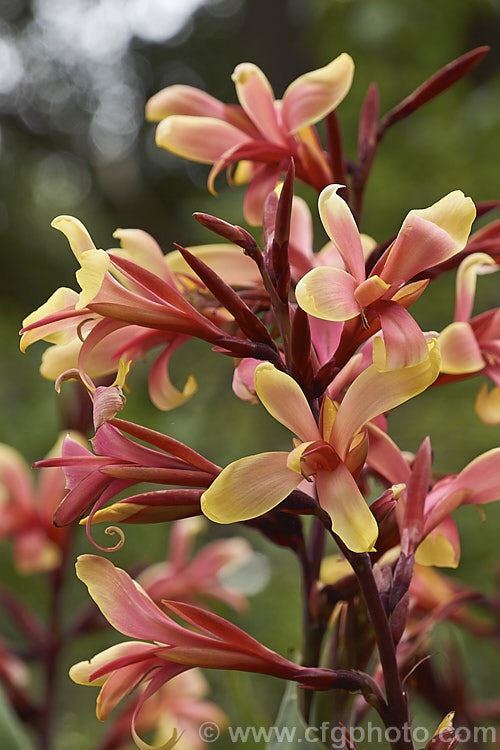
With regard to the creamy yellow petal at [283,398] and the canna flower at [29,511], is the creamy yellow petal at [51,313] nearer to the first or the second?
the creamy yellow petal at [283,398]

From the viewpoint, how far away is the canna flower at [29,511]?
77 centimetres

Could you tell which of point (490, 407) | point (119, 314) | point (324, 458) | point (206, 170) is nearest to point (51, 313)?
point (119, 314)

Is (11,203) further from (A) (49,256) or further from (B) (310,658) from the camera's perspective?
(B) (310,658)

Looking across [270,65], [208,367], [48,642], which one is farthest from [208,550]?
[270,65]

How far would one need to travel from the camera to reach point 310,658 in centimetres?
43

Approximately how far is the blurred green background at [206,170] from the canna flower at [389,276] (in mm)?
351

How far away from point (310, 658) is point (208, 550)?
1.17 feet

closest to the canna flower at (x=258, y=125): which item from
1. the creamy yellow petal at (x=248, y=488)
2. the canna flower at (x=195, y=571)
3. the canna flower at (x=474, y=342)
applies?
the canna flower at (x=474, y=342)

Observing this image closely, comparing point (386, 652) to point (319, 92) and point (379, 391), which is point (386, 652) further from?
point (319, 92)

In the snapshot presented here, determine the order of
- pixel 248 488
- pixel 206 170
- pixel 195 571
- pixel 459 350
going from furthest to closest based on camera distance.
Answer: pixel 206 170
pixel 195 571
pixel 459 350
pixel 248 488

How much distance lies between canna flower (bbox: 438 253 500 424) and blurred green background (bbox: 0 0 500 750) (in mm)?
275

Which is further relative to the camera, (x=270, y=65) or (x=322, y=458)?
(x=270, y=65)

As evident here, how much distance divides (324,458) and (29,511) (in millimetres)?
546

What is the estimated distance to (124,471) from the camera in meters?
0.33
